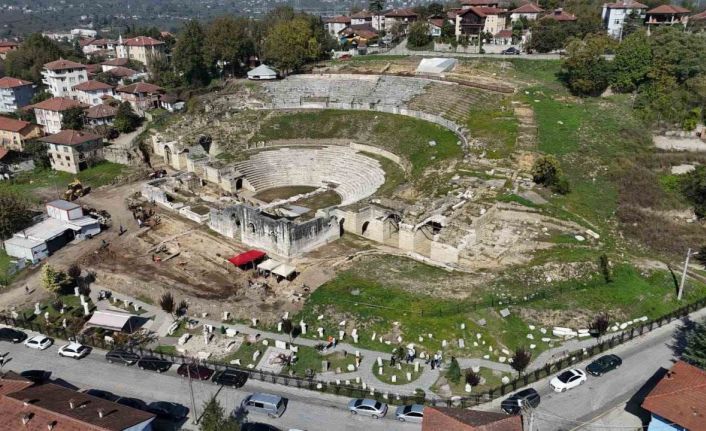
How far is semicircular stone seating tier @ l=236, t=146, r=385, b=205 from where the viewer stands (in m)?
57.8

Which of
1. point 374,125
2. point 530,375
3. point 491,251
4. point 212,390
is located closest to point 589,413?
point 530,375

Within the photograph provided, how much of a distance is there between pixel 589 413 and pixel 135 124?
71.7m

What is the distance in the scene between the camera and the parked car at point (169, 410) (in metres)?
26.6

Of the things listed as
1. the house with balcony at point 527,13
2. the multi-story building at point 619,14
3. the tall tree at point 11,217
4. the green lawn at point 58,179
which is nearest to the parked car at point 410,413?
the tall tree at point 11,217

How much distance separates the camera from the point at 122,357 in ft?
103

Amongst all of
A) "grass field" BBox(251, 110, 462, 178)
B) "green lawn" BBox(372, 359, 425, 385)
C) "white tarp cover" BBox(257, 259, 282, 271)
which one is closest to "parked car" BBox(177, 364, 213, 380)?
"green lawn" BBox(372, 359, 425, 385)

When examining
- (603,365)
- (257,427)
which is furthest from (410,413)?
(603,365)

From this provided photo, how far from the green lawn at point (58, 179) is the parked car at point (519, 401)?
50796 mm

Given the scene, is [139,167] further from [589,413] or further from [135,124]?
[589,413]

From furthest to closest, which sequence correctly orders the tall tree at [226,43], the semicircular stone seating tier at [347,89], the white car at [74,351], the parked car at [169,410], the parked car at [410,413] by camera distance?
1. the tall tree at [226,43]
2. the semicircular stone seating tier at [347,89]
3. the white car at [74,351]
4. the parked car at [169,410]
5. the parked car at [410,413]

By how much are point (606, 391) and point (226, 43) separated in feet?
253

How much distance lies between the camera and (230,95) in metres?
76.9

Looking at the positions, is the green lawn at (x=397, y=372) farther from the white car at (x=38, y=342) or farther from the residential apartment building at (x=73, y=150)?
the residential apartment building at (x=73, y=150)

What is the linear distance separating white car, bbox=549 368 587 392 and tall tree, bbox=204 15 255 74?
2918 inches
